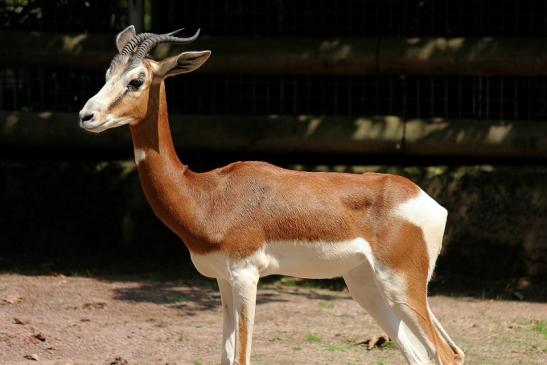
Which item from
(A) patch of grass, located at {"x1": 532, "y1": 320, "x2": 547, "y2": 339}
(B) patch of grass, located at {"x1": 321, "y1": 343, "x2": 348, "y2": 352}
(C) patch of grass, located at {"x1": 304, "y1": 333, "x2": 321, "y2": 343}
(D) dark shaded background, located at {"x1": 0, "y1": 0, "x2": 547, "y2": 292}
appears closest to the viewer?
(B) patch of grass, located at {"x1": 321, "y1": 343, "x2": 348, "y2": 352}

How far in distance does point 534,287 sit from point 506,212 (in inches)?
32.5

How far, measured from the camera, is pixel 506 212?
438 inches

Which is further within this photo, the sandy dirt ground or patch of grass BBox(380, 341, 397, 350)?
patch of grass BBox(380, 341, 397, 350)

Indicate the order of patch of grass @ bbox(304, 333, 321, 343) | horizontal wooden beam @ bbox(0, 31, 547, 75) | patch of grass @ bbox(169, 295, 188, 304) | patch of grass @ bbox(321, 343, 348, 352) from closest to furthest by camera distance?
patch of grass @ bbox(321, 343, 348, 352) → patch of grass @ bbox(304, 333, 321, 343) → patch of grass @ bbox(169, 295, 188, 304) → horizontal wooden beam @ bbox(0, 31, 547, 75)

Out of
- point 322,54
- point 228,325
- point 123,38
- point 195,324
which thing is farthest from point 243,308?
point 322,54

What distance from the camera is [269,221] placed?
6.56 m

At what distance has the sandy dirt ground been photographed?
26.9 ft

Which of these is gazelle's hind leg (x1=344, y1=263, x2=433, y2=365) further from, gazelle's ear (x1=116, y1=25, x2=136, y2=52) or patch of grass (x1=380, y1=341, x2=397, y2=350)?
gazelle's ear (x1=116, y1=25, x2=136, y2=52)

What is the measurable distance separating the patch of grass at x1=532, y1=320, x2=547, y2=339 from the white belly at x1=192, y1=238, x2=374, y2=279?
123 inches

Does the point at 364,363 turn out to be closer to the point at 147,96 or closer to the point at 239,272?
the point at 239,272

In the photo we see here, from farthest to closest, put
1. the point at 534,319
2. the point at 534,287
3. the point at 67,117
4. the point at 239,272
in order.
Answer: the point at 67,117
the point at 534,287
the point at 534,319
the point at 239,272

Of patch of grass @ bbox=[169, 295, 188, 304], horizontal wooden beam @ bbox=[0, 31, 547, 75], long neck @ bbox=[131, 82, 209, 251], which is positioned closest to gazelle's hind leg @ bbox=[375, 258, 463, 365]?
long neck @ bbox=[131, 82, 209, 251]

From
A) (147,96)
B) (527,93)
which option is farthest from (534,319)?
(147,96)

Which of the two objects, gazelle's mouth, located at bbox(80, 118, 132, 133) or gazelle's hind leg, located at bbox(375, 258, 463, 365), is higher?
gazelle's mouth, located at bbox(80, 118, 132, 133)
